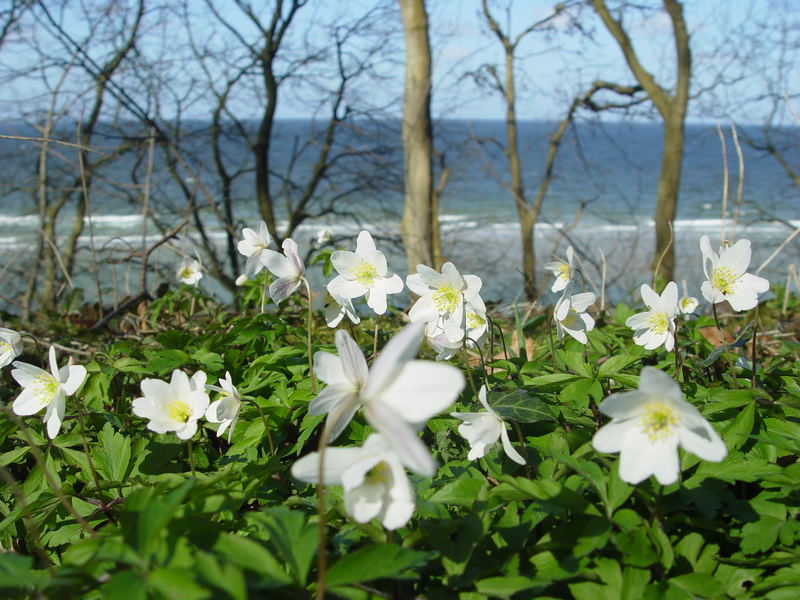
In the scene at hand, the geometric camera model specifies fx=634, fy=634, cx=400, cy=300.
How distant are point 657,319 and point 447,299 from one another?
0.58 metres

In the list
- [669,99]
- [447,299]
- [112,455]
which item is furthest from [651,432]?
[669,99]

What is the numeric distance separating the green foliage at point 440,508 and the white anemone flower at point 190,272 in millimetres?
1146

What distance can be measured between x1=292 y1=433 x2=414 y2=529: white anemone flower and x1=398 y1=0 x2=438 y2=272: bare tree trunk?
4396 mm

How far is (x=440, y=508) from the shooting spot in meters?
1.14

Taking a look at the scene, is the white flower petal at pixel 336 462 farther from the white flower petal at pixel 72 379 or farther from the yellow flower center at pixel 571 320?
the yellow flower center at pixel 571 320

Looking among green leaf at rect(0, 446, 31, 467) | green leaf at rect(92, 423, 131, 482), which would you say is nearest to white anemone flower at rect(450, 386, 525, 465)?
green leaf at rect(92, 423, 131, 482)

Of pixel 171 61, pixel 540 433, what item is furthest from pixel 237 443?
pixel 171 61

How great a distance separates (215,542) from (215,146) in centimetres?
742

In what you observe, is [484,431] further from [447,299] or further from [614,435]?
[447,299]

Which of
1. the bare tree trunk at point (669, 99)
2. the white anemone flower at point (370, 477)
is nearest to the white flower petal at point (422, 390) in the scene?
the white anemone flower at point (370, 477)

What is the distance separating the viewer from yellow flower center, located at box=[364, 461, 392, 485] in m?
0.97

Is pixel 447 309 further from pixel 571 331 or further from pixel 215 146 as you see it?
pixel 215 146

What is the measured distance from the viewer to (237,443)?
1.54m

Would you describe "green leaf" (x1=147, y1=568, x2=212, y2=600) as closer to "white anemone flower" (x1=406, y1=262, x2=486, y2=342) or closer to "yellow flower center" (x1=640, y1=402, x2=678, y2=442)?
"yellow flower center" (x1=640, y1=402, x2=678, y2=442)
